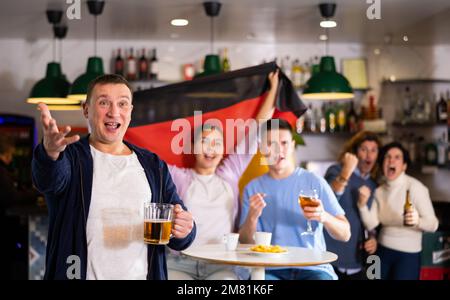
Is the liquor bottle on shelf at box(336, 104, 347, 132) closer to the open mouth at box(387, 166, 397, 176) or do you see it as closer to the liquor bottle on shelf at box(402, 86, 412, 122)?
the liquor bottle on shelf at box(402, 86, 412, 122)

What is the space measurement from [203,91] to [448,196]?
392 cm

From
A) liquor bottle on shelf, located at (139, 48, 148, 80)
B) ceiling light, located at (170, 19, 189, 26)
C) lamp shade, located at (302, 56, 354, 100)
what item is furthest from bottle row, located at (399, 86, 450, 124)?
liquor bottle on shelf, located at (139, 48, 148, 80)

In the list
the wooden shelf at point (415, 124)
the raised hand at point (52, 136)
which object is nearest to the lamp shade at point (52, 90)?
the raised hand at point (52, 136)

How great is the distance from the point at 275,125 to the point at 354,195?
100 centimetres

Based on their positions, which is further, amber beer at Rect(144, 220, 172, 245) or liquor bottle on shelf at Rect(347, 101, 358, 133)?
liquor bottle on shelf at Rect(347, 101, 358, 133)

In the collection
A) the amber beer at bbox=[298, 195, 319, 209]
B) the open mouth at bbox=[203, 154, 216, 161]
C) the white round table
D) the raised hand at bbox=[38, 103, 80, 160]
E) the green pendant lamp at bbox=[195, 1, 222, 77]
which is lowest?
the white round table

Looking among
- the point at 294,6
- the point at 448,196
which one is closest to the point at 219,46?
the point at 294,6

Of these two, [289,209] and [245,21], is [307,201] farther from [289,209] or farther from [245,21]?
[245,21]

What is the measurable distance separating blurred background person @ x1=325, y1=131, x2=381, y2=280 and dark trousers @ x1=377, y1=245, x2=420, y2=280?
13cm

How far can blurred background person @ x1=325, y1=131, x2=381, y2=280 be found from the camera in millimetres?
3389

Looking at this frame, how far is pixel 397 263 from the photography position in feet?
12.3

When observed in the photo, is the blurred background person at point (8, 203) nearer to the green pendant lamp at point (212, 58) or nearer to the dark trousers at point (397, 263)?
the green pendant lamp at point (212, 58)

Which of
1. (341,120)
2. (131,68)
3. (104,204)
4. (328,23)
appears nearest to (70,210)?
(104,204)

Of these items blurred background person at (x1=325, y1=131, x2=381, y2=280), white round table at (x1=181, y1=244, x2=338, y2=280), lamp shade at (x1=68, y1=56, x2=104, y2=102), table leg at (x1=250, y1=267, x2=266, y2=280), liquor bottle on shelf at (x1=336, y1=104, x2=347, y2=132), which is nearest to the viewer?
white round table at (x1=181, y1=244, x2=338, y2=280)
